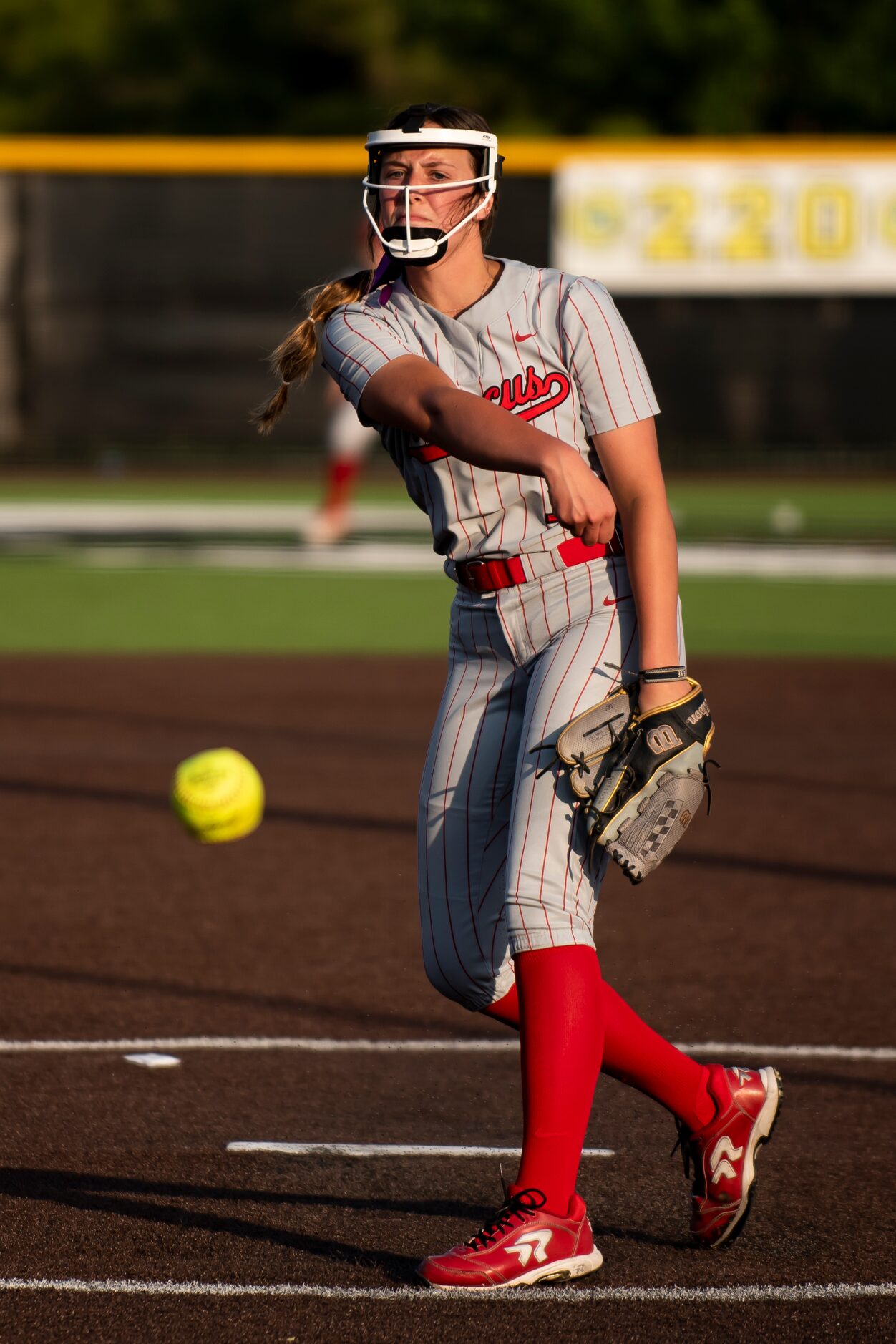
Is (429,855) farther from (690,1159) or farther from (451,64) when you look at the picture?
(451,64)

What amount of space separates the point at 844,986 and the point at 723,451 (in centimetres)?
1900

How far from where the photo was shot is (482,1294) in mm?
3488

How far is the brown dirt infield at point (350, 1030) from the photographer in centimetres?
356

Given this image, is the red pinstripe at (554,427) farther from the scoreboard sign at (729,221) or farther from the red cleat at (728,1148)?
the scoreboard sign at (729,221)

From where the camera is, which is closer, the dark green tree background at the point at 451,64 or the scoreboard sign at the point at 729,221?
the scoreboard sign at the point at 729,221

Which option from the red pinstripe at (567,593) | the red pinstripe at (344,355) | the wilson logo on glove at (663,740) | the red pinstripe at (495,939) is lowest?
the red pinstripe at (495,939)

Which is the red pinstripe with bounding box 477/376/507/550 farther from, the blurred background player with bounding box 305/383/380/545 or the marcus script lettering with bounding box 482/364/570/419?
the blurred background player with bounding box 305/383/380/545

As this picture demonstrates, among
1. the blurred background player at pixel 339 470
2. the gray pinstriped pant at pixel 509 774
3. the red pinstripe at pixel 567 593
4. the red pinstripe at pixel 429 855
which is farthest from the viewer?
the blurred background player at pixel 339 470

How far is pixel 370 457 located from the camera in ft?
84.6

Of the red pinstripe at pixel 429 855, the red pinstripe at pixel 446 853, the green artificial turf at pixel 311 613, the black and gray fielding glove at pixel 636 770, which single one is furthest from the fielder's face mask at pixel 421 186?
the green artificial turf at pixel 311 613

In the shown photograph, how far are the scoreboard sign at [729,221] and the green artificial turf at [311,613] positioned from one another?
24.7 feet

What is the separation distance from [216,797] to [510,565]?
176 cm

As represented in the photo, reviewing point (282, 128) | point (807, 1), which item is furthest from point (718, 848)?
point (282, 128)

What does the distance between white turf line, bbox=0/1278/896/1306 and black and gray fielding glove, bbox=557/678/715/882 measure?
75 centimetres
